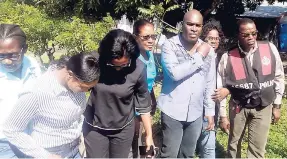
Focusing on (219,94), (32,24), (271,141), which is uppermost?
(32,24)

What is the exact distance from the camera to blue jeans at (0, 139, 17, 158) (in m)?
2.15

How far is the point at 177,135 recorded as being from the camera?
3100 millimetres

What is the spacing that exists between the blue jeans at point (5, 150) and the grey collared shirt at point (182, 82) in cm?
136

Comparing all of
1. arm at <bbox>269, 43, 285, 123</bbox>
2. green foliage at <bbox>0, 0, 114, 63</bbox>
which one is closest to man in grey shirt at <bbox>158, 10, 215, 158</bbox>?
arm at <bbox>269, 43, 285, 123</bbox>

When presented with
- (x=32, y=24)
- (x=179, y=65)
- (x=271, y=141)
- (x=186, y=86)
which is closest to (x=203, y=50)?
(x=179, y=65)

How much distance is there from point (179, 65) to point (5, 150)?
145 cm

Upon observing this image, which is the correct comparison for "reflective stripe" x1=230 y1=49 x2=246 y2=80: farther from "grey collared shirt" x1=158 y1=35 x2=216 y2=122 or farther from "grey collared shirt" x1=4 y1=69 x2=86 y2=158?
"grey collared shirt" x1=4 y1=69 x2=86 y2=158

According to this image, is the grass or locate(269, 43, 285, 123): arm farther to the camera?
the grass

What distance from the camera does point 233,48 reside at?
349 cm

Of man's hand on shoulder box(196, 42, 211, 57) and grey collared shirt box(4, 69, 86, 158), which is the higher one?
man's hand on shoulder box(196, 42, 211, 57)

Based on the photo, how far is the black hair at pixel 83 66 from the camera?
6.87 ft

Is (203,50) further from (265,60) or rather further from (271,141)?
(271,141)

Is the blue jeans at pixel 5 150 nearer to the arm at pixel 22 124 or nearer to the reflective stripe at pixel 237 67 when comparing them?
the arm at pixel 22 124

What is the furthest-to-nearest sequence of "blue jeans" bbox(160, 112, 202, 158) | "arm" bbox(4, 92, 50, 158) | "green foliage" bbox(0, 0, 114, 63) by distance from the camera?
"green foliage" bbox(0, 0, 114, 63) → "blue jeans" bbox(160, 112, 202, 158) → "arm" bbox(4, 92, 50, 158)
